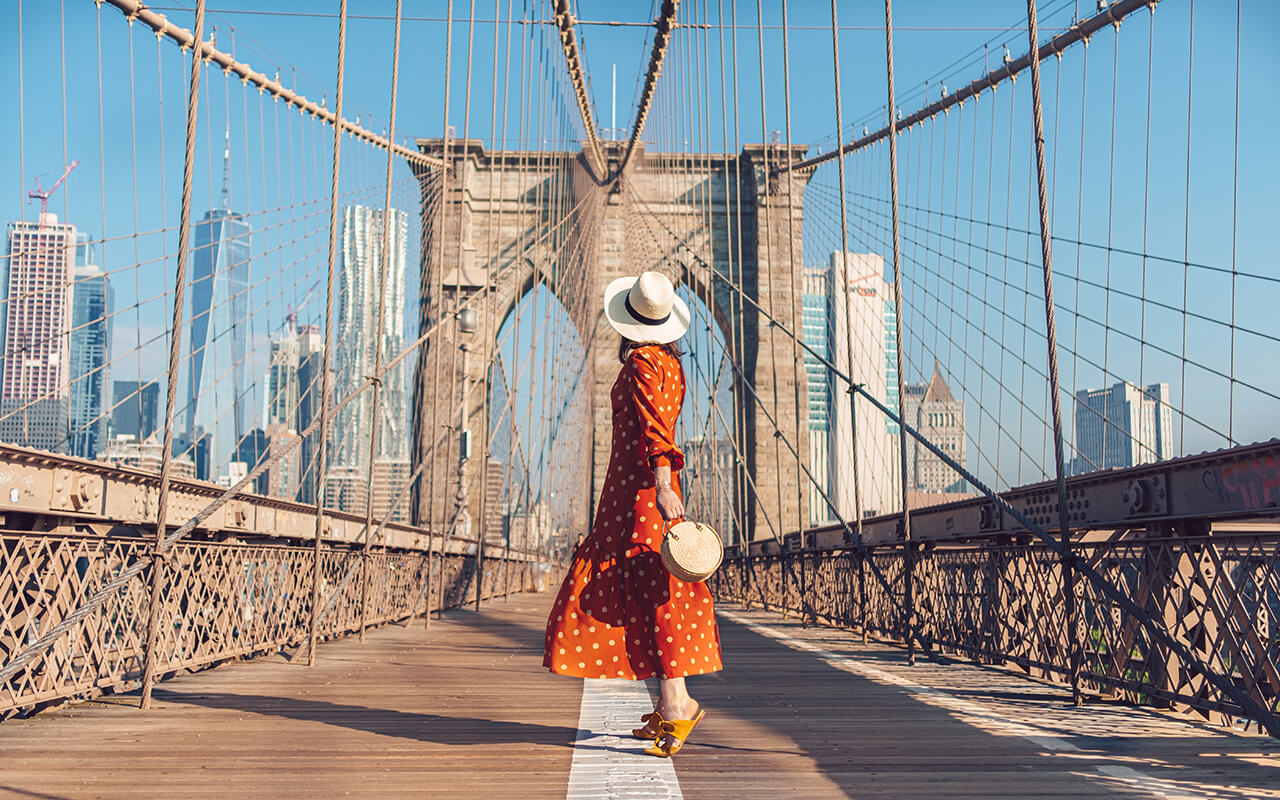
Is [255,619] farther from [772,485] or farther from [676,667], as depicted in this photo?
[772,485]

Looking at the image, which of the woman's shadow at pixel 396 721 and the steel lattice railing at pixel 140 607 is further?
the steel lattice railing at pixel 140 607

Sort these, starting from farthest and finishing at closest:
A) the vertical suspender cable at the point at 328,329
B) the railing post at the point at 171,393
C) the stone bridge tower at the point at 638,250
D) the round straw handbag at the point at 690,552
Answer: the stone bridge tower at the point at 638,250 → the vertical suspender cable at the point at 328,329 → the railing post at the point at 171,393 → the round straw handbag at the point at 690,552

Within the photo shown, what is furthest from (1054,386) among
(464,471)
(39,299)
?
(39,299)

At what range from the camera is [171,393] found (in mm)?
3986

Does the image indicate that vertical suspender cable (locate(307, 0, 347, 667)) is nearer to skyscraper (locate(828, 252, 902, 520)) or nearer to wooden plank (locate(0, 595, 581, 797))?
wooden plank (locate(0, 595, 581, 797))

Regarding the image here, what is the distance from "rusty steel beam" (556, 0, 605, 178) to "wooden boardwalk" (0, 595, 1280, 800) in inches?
512

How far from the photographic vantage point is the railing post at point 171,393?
3.71 meters

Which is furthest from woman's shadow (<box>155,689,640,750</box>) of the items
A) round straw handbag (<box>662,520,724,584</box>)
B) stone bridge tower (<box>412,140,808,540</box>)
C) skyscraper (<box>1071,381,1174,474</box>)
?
stone bridge tower (<box>412,140,808,540</box>)

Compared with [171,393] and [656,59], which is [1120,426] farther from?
[656,59]

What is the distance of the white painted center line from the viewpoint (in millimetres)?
2408

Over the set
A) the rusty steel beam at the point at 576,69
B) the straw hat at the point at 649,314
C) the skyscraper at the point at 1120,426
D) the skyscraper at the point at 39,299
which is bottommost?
the straw hat at the point at 649,314

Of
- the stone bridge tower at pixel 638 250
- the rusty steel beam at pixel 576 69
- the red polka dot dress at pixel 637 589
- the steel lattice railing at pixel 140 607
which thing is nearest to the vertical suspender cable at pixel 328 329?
the steel lattice railing at pixel 140 607

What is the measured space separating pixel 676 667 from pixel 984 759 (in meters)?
0.81

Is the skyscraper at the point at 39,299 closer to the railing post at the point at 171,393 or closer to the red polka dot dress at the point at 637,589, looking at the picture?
the railing post at the point at 171,393
